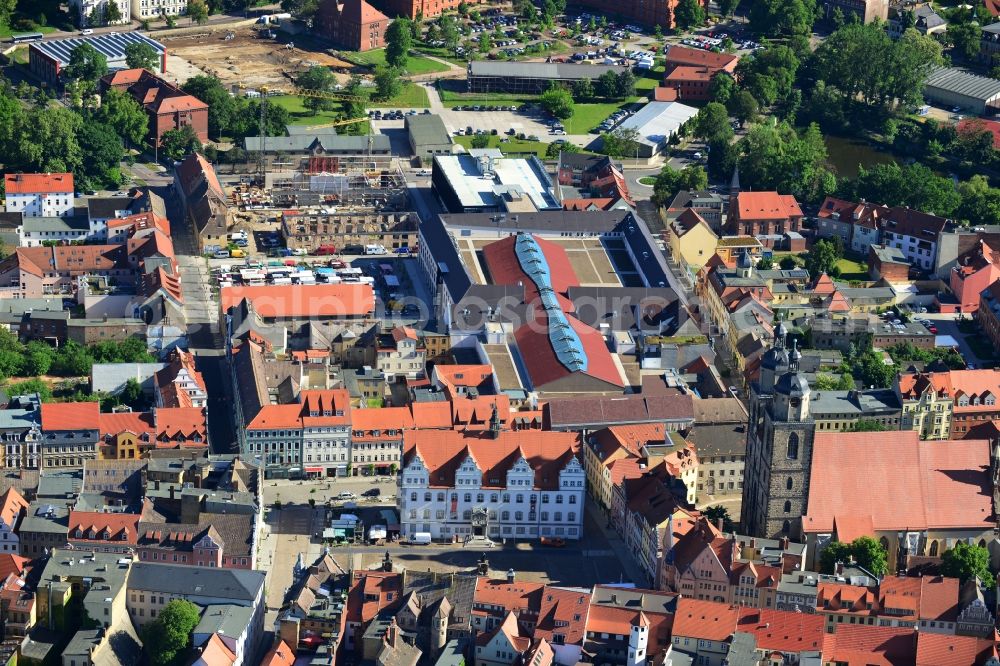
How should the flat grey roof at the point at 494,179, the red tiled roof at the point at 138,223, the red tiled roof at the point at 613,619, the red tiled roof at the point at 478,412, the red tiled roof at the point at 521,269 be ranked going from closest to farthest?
the red tiled roof at the point at 613,619 < the red tiled roof at the point at 478,412 < the red tiled roof at the point at 521,269 < the red tiled roof at the point at 138,223 < the flat grey roof at the point at 494,179

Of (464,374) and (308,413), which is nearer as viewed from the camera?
(308,413)

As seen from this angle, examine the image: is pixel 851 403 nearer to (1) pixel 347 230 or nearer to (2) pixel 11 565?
(2) pixel 11 565

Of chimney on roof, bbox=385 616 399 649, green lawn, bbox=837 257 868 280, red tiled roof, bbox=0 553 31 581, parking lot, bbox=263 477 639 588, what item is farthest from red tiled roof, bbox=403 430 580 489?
green lawn, bbox=837 257 868 280

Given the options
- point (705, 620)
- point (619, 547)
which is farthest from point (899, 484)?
point (705, 620)

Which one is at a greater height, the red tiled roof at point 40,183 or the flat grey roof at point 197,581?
the flat grey roof at point 197,581

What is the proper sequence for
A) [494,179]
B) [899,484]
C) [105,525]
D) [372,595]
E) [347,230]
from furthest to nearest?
1. [494,179]
2. [347,230]
3. [899,484]
4. [105,525]
5. [372,595]

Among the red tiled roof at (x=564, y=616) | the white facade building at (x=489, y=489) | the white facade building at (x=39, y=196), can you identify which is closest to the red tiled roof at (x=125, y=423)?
the white facade building at (x=489, y=489)

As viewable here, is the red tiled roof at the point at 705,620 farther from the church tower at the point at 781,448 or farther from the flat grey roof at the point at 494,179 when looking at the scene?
the flat grey roof at the point at 494,179
